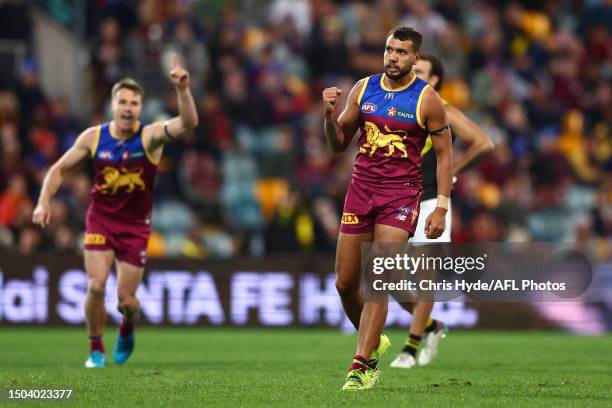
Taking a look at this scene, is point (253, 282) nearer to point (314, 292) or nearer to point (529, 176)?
point (314, 292)

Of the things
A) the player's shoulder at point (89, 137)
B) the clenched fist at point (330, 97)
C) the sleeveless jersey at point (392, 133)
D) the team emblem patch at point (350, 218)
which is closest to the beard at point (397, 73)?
the sleeveless jersey at point (392, 133)

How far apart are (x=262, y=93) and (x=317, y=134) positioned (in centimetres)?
132

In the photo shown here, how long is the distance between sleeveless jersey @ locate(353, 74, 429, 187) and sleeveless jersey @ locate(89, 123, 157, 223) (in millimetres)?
3314

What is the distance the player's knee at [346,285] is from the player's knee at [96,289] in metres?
3.19

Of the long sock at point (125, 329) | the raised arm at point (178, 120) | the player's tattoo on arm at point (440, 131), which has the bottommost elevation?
the long sock at point (125, 329)

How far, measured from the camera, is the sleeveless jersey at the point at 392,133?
30.6 ft

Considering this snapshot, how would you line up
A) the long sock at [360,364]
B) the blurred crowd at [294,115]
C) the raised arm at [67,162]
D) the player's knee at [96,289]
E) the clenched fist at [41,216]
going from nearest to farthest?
the long sock at [360,364]
the clenched fist at [41,216]
the raised arm at [67,162]
the player's knee at [96,289]
the blurred crowd at [294,115]

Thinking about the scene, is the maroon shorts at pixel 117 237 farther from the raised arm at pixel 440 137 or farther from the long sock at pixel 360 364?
the raised arm at pixel 440 137

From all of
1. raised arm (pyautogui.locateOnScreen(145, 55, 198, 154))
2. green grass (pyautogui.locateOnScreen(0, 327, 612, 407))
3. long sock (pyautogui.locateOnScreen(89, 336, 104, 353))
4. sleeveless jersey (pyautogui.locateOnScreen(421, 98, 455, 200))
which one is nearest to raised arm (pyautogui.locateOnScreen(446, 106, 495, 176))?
sleeveless jersey (pyautogui.locateOnScreen(421, 98, 455, 200))

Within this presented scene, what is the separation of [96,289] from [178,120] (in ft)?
5.87

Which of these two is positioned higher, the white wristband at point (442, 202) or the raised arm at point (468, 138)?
the raised arm at point (468, 138)

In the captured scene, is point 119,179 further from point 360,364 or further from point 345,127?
point 360,364

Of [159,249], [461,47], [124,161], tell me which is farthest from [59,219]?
[461,47]

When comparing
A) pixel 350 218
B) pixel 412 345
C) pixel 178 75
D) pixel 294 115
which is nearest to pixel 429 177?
pixel 412 345
